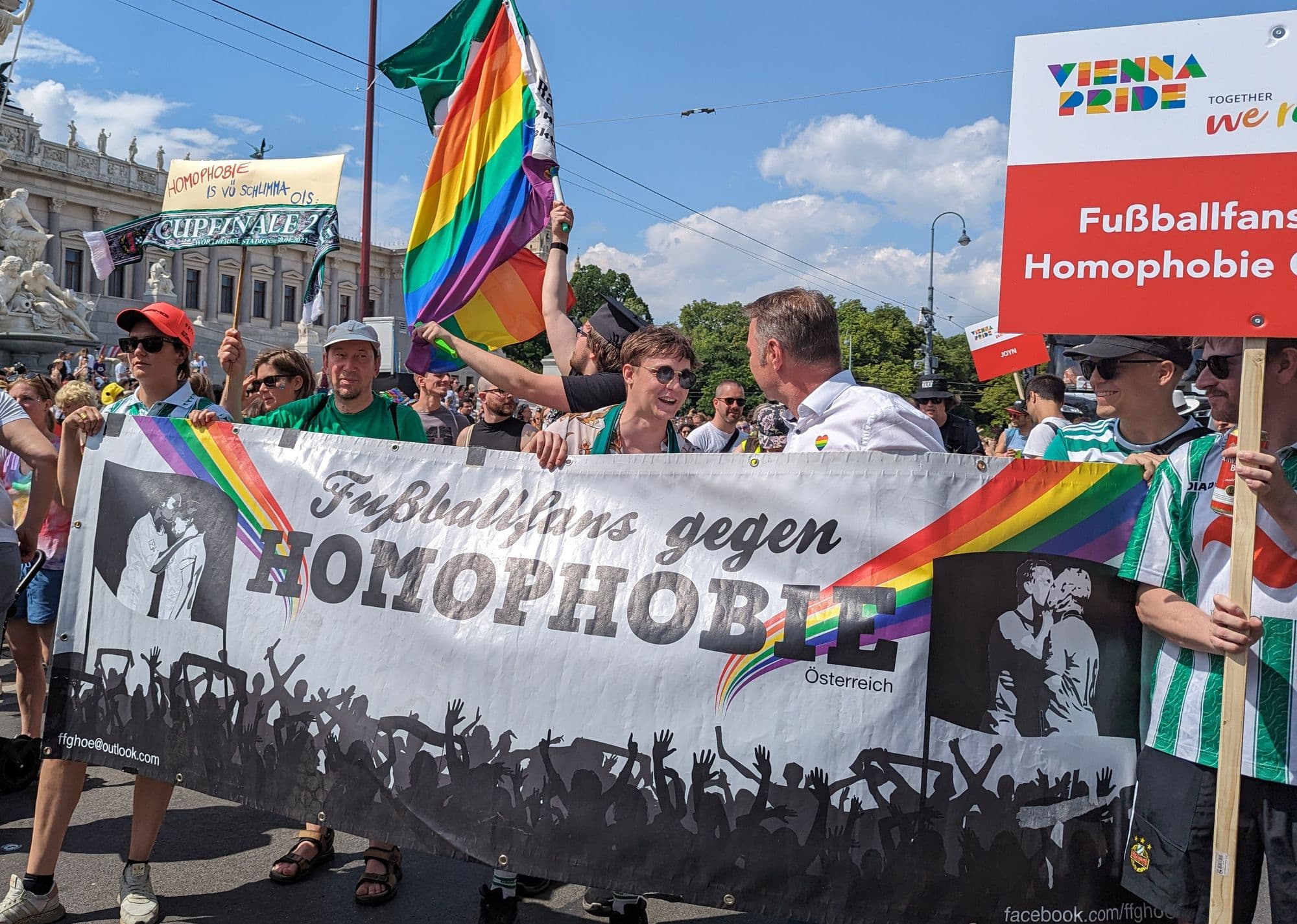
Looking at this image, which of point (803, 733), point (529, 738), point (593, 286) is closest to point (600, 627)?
point (529, 738)

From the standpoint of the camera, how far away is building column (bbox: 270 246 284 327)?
258 ft

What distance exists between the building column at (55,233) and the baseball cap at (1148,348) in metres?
67.8

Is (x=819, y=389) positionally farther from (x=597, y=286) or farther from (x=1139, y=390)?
(x=597, y=286)

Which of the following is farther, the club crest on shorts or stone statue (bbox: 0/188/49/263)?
stone statue (bbox: 0/188/49/263)

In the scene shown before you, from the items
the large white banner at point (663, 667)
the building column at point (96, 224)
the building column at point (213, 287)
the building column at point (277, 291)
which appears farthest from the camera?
the building column at point (277, 291)

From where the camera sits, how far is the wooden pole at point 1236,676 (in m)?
2.21

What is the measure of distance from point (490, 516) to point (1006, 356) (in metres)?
7.33

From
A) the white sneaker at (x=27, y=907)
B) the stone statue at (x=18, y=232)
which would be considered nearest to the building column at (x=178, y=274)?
the stone statue at (x=18, y=232)

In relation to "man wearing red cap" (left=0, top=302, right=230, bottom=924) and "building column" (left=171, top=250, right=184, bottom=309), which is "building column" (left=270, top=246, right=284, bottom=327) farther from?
"man wearing red cap" (left=0, top=302, right=230, bottom=924)

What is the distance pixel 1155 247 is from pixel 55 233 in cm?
6958

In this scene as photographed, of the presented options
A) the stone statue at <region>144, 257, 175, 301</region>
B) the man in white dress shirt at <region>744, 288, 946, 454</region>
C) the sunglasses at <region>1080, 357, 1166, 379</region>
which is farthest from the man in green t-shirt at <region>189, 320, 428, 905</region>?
the stone statue at <region>144, 257, 175, 301</region>

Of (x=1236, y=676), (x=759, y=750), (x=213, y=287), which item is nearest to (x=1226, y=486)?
(x=1236, y=676)

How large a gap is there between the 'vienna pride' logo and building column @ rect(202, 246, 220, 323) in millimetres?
76722

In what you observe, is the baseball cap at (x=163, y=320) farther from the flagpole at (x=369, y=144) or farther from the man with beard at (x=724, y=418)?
the flagpole at (x=369, y=144)
